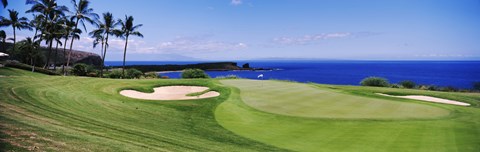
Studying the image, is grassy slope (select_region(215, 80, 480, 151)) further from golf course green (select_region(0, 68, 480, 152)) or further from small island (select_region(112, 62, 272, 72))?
small island (select_region(112, 62, 272, 72))

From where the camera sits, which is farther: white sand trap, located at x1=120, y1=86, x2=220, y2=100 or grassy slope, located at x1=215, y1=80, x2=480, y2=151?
white sand trap, located at x1=120, y1=86, x2=220, y2=100

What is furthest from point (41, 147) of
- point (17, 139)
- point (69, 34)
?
point (69, 34)

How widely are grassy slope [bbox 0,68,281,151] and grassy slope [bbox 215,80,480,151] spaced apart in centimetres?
105

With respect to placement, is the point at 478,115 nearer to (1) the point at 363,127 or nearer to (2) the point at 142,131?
(1) the point at 363,127

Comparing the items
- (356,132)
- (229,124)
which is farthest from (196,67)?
(356,132)

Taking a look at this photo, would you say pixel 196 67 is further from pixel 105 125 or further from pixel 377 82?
pixel 105 125

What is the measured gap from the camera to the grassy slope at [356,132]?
10.2 meters

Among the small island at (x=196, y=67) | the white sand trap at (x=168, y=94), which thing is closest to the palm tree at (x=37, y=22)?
the white sand trap at (x=168, y=94)

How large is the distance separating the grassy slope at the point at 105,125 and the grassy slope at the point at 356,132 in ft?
→ 3.45

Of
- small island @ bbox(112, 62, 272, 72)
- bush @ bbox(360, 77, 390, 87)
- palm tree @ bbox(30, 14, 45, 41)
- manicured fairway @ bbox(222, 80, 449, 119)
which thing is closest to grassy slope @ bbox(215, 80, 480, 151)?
manicured fairway @ bbox(222, 80, 449, 119)

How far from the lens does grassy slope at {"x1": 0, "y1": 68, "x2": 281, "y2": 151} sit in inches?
257

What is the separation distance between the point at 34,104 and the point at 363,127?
1337 cm

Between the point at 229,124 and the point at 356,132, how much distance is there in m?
5.35

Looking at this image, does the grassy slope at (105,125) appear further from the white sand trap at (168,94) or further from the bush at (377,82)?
the bush at (377,82)
